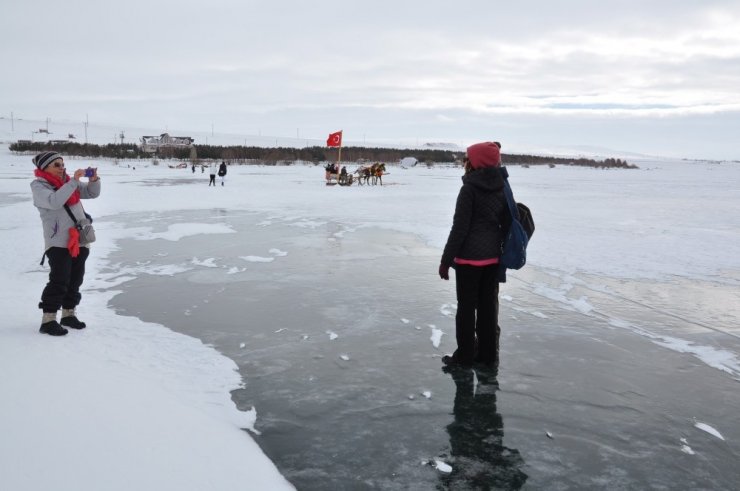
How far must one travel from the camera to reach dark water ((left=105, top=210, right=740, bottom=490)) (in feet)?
9.77

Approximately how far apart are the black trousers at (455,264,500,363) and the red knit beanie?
781mm

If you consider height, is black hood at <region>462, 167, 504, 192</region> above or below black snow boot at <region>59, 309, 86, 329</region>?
above

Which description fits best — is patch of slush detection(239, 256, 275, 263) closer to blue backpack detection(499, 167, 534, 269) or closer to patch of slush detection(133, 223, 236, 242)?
patch of slush detection(133, 223, 236, 242)

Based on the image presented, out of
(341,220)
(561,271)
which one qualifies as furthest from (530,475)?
(341,220)

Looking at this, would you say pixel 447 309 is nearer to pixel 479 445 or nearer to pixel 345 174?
pixel 479 445

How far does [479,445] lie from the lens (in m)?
3.22

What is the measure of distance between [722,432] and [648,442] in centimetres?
54

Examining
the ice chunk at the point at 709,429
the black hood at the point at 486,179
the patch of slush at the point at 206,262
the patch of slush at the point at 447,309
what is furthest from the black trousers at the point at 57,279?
the ice chunk at the point at 709,429

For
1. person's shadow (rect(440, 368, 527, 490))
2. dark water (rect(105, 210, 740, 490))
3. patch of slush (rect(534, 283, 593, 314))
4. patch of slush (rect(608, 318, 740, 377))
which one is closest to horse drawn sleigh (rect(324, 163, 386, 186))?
patch of slush (rect(534, 283, 593, 314))

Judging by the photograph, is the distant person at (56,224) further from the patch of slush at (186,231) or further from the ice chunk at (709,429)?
the patch of slush at (186,231)

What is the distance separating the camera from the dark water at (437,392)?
298cm

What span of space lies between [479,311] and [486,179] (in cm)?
105

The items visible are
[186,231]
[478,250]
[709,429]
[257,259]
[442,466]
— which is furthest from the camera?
[186,231]

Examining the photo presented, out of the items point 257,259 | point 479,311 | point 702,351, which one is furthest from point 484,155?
point 257,259
